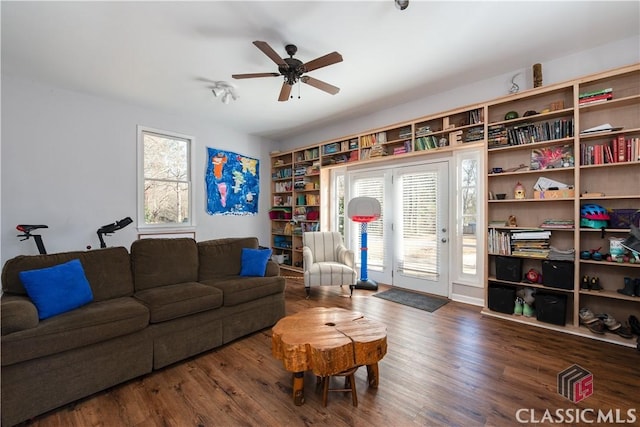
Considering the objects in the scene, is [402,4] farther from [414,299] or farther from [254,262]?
[414,299]

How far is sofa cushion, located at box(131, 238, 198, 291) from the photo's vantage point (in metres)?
2.57

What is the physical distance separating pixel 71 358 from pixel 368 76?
12.3 feet

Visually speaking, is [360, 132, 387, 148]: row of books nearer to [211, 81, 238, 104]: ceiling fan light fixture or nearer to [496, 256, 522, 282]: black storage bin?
[211, 81, 238, 104]: ceiling fan light fixture

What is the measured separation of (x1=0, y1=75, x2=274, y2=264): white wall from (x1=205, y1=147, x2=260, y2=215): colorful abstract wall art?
81 cm

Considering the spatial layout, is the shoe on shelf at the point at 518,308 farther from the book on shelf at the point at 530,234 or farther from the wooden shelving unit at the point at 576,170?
the book on shelf at the point at 530,234

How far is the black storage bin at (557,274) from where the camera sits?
2.75 metres

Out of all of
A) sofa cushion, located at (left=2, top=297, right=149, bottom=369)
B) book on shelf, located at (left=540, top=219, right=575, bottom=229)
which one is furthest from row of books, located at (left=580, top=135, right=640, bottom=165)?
sofa cushion, located at (left=2, top=297, right=149, bottom=369)

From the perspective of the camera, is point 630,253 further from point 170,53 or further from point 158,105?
point 158,105

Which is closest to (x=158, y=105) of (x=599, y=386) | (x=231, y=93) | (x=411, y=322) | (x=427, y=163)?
(x=231, y=93)

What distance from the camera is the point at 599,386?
75.7 inches

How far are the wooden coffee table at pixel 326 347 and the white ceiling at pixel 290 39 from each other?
248 centimetres

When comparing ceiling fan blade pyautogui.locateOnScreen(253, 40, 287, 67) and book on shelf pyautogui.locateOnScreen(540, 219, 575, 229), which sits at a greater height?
ceiling fan blade pyautogui.locateOnScreen(253, 40, 287, 67)

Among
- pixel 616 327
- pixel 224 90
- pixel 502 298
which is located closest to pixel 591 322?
pixel 616 327

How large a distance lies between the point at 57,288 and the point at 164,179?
2.90m
